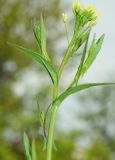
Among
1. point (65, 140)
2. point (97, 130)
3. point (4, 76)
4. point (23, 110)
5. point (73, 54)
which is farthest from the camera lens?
point (97, 130)

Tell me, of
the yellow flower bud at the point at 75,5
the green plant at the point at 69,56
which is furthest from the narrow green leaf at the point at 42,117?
the yellow flower bud at the point at 75,5

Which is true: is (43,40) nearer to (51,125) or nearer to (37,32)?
(37,32)

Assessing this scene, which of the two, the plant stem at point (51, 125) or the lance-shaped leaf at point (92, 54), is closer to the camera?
the plant stem at point (51, 125)

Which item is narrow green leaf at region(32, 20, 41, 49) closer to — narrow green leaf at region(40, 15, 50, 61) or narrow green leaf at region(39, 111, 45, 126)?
narrow green leaf at region(40, 15, 50, 61)

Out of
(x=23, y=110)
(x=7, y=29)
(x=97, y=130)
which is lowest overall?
(x=97, y=130)

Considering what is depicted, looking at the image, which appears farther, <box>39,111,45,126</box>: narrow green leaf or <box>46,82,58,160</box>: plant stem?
<box>39,111,45,126</box>: narrow green leaf

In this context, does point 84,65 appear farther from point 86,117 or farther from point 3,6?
point 86,117

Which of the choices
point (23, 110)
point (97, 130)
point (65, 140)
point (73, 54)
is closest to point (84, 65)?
point (73, 54)

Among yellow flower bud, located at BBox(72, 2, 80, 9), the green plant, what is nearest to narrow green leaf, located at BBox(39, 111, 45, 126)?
the green plant

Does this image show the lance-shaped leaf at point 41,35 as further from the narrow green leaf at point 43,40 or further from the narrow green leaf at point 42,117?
the narrow green leaf at point 42,117
